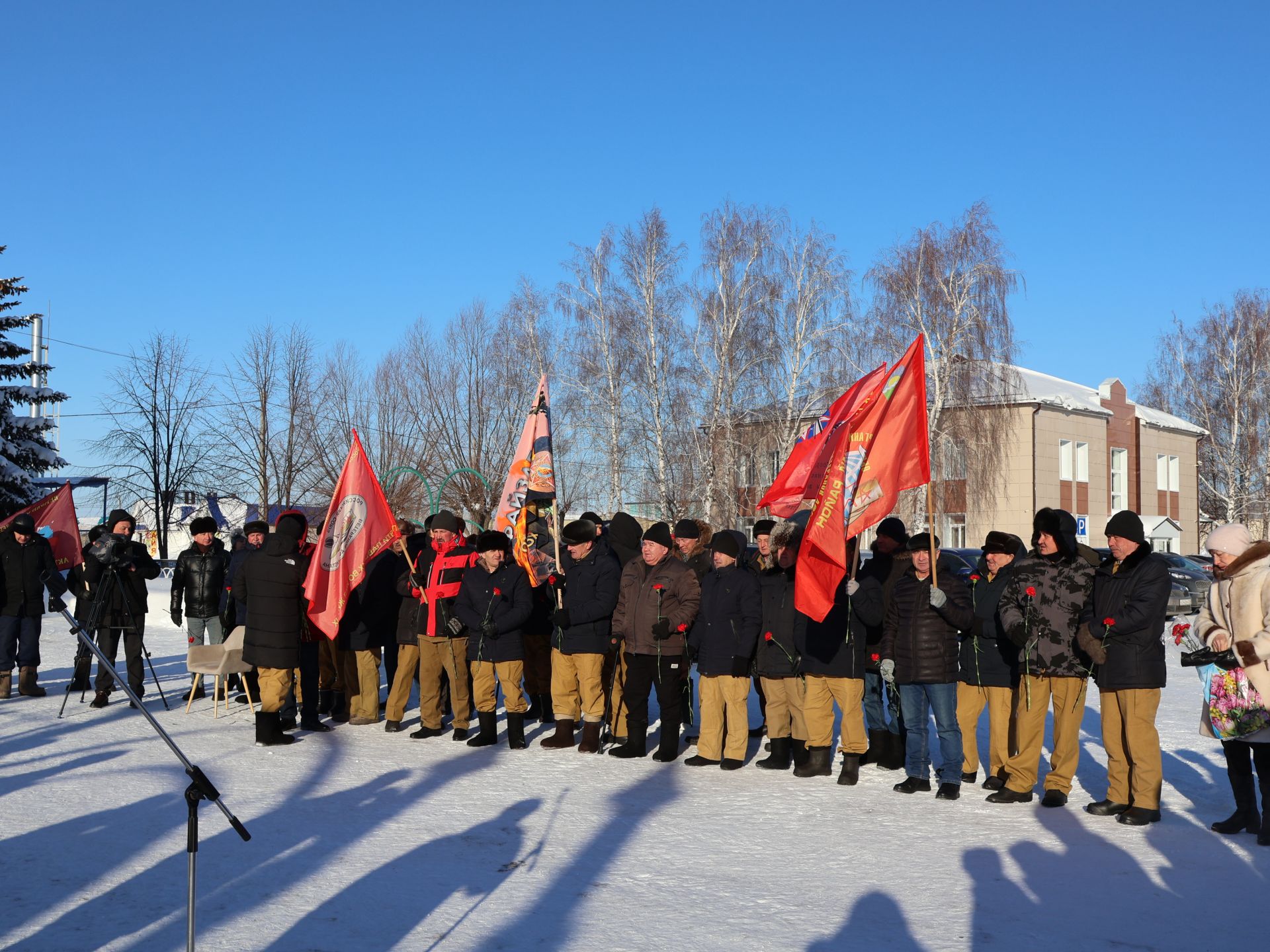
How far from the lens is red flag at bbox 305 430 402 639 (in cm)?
1083

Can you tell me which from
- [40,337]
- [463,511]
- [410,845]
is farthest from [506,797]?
[40,337]

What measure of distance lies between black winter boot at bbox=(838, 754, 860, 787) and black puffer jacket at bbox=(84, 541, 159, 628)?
767cm

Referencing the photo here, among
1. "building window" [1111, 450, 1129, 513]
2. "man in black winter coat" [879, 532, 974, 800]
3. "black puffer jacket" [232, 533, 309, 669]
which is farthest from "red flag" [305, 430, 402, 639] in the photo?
"building window" [1111, 450, 1129, 513]

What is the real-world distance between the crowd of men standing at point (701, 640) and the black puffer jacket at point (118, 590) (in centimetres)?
3

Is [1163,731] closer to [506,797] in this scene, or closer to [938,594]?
[938,594]

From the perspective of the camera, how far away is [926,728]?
8.82 metres

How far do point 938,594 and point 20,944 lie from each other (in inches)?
234

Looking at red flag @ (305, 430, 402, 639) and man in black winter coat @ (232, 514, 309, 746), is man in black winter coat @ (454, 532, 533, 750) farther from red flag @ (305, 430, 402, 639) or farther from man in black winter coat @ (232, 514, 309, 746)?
man in black winter coat @ (232, 514, 309, 746)

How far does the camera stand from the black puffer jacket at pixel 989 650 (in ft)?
28.2

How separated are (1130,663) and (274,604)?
23.9 feet

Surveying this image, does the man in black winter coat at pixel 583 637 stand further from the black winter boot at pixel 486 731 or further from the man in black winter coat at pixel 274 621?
the man in black winter coat at pixel 274 621

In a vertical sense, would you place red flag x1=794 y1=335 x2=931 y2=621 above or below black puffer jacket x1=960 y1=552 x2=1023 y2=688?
above

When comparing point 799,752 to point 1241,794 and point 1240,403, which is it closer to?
point 1241,794

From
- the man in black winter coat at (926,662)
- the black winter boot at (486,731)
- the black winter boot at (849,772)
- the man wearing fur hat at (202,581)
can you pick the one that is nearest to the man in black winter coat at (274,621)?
the black winter boot at (486,731)
